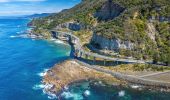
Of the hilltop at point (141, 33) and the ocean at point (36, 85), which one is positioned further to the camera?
the hilltop at point (141, 33)

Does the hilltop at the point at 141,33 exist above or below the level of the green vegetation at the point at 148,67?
above

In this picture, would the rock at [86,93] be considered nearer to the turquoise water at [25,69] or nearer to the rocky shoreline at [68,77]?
the rocky shoreline at [68,77]

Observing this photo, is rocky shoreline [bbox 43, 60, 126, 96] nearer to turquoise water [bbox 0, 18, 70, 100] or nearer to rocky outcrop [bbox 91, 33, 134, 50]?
turquoise water [bbox 0, 18, 70, 100]

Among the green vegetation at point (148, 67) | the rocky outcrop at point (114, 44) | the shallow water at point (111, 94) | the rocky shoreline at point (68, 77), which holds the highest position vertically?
the rocky outcrop at point (114, 44)

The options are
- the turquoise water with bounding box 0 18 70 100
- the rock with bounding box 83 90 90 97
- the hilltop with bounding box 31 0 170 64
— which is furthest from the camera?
the hilltop with bounding box 31 0 170 64

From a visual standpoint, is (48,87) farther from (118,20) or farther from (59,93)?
(118,20)

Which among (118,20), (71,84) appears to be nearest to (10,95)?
(71,84)

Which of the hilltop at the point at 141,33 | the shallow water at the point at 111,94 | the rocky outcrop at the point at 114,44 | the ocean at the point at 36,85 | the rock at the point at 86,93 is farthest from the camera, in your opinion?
the rocky outcrop at the point at 114,44

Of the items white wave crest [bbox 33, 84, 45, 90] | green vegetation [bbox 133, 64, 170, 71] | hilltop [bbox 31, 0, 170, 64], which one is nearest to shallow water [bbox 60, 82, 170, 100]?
white wave crest [bbox 33, 84, 45, 90]

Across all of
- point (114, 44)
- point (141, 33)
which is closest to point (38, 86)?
point (114, 44)

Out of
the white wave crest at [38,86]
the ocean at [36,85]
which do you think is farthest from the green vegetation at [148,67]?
the white wave crest at [38,86]

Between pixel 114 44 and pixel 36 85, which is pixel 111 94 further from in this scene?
pixel 114 44
